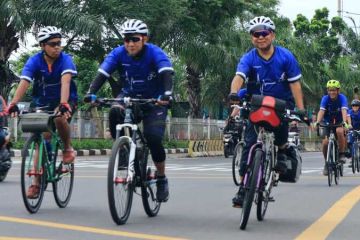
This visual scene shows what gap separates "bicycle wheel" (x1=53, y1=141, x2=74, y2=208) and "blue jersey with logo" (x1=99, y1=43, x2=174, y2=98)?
1185 millimetres

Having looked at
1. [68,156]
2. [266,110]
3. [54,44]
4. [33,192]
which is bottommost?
[33,192]

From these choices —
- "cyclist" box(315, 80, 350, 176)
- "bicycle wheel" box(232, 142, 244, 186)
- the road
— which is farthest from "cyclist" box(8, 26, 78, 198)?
"cyclist" box(315, 80, 350, 176)

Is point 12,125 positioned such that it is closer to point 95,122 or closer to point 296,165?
point 95,122

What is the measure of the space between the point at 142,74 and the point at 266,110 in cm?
127

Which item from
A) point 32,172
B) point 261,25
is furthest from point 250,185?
point 32,172

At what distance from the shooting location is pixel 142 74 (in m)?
7.29

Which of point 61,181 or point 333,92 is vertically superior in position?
point 333,92

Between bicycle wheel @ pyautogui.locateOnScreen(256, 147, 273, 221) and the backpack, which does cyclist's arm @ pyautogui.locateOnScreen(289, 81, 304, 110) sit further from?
bicycle wheel @ pyautogui.locateOnScreen(256, 147, 273, 221)

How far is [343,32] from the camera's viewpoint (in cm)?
5775

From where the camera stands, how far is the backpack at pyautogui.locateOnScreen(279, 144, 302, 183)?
7.49 metres

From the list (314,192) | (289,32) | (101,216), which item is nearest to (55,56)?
(101,216)

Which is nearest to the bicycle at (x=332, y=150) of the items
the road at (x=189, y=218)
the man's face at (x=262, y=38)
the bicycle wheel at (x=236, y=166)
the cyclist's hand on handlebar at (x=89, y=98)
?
the bicycle wheel at (x=236, y=166)

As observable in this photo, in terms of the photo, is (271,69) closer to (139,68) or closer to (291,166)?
(291,166)

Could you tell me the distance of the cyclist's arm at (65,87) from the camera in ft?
25.4
